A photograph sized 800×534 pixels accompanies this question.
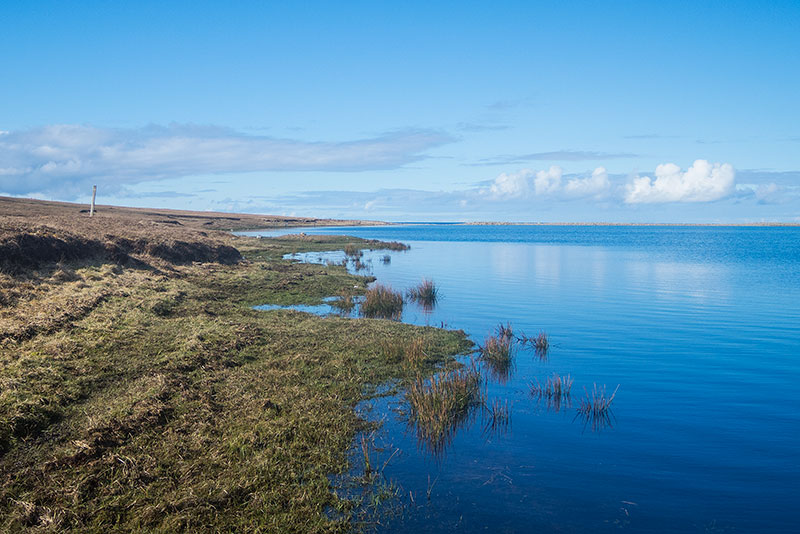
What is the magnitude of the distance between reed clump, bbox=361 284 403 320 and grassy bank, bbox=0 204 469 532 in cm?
356

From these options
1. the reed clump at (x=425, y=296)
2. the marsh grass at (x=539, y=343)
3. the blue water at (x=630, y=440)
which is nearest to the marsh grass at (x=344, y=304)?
the blue water at (x=630, y=440)

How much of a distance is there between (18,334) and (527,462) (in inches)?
586

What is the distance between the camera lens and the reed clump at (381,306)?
2650 centimetres

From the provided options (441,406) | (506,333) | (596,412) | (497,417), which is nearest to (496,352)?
(506,333)

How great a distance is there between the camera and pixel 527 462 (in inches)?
419

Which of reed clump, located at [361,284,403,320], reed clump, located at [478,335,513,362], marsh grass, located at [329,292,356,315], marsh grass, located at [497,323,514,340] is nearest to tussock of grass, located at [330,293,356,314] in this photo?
marsh grass, located at [329,292,356,315]

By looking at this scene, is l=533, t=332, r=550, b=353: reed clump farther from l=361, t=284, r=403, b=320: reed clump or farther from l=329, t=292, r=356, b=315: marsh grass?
l=329, t=292, r=356, b=315: marsh grass

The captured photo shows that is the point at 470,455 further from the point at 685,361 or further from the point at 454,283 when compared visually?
the point at 454,283

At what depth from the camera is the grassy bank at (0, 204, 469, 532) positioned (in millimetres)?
7684

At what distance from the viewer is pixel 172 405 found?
446 inches

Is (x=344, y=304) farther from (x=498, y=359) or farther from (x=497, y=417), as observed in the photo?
(x=497, y=417)

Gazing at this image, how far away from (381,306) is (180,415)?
16.5 metres

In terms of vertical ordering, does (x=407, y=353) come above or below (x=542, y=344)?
above

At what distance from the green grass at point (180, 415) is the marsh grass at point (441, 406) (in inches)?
61.9
